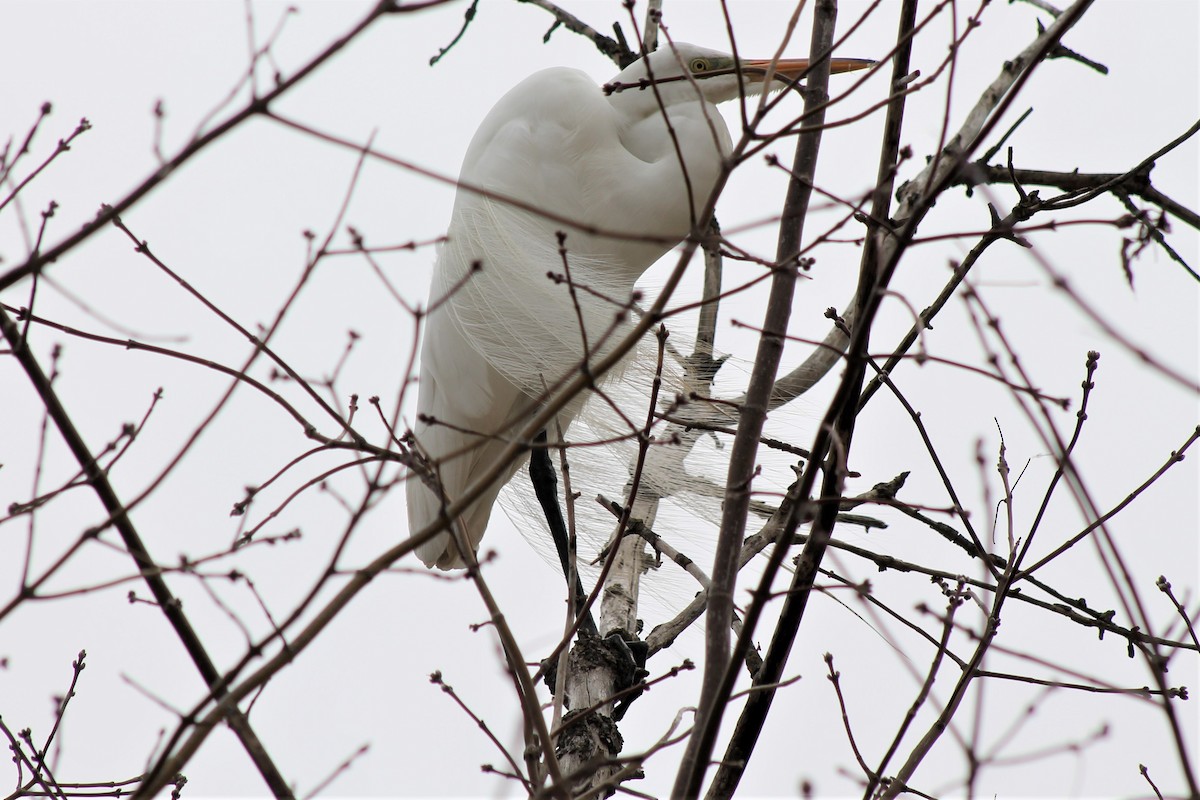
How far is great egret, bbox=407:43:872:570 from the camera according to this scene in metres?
3.22

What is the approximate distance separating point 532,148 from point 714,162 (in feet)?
1.80

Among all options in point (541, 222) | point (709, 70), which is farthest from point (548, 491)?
point (709, 70)

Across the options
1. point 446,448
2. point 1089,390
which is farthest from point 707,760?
point 446,448

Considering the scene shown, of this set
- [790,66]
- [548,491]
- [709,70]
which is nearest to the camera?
[790,66]

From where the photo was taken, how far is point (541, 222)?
3.30 metres

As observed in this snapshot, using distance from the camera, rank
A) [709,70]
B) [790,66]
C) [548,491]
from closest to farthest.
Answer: [790,66] < [709,70] < [548,491]

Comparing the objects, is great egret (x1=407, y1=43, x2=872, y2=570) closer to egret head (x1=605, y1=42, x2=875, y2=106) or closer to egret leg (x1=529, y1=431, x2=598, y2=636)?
egret head (x1=605, y1=42, x2=875, y2=106)

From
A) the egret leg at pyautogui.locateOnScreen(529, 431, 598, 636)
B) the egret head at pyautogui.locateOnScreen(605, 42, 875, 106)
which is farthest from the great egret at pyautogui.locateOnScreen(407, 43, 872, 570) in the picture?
the egret leg at pyautogui.locateOnScreen(529, 431, 598, 636)

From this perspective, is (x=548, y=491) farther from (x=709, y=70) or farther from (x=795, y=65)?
(x=795, y=65)

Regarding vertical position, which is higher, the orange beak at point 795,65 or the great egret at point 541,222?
the orange beak at point 795,65

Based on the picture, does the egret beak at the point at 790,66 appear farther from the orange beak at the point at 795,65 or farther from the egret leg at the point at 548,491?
the egret leg at the point at 548,491

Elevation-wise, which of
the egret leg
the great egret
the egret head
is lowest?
the egret leg

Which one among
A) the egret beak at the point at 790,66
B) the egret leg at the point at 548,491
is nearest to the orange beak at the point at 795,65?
the egret beak at the point at 790,66

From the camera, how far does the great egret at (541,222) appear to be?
10.6 ft
